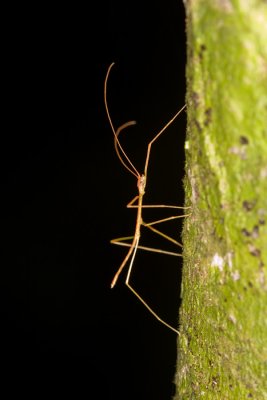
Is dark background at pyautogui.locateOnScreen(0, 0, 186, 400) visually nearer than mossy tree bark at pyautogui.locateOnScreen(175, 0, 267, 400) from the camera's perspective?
No

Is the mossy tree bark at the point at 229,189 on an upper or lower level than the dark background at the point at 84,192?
upper

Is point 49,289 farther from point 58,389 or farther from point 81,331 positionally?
point 58,389

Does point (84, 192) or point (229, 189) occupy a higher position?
point (229, 189)

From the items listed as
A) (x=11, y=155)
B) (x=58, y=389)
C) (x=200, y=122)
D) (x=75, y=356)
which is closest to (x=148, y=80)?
(x=11, y=155)

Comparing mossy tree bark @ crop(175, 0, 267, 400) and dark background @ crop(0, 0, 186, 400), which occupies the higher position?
mossy tree bark @ crop(175, 0, 267, 400)

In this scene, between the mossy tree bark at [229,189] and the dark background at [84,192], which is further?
the dark background at [84,192]
